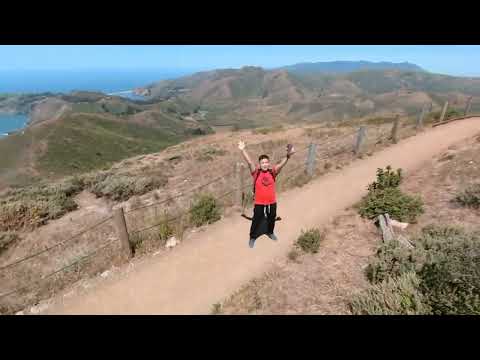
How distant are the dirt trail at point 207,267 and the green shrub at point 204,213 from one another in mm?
345

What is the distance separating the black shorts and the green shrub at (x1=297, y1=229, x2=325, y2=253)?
78 cm

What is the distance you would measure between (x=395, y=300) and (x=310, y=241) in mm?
2701

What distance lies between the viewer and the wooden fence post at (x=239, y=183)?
8445 millimetres

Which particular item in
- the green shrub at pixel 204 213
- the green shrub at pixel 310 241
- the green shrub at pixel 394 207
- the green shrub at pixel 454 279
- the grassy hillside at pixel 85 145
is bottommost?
the grassy hillside at pixel 85 145

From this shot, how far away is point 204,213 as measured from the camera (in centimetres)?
818

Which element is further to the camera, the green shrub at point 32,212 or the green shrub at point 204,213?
the green shrub at point 32,212

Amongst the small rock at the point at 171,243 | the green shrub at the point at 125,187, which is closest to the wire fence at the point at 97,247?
the small rock at the point at 171,243

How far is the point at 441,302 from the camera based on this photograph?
3832 millimetres

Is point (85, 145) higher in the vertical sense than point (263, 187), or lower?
lower

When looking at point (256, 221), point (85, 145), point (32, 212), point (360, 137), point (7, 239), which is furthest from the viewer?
point (85, 145)

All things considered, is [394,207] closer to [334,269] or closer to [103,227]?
[334,269]

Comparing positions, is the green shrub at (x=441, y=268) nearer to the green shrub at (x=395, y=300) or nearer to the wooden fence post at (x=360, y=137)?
the green shrub at (x=395, y=300)

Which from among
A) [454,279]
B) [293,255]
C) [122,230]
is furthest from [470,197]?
[122,230]

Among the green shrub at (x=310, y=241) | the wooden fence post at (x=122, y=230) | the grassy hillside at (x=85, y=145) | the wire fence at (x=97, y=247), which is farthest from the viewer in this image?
the grassy hillside at (x=85, y=145)
